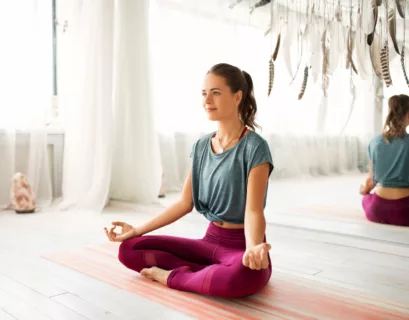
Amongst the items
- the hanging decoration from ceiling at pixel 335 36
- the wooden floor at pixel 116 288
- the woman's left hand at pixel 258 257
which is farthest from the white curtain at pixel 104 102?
the woman's left hand at pixel 258 257

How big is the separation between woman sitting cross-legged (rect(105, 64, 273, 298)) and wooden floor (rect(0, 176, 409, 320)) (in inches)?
6.0

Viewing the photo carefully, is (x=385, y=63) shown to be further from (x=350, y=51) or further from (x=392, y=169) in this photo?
(x=392, y=169)

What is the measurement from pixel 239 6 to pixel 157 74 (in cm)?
78

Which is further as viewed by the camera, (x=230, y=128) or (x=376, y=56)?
(x=376, y=56)

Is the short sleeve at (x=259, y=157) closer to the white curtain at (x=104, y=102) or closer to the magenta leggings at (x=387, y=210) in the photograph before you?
the magenta leggings at (x=387, y=210)

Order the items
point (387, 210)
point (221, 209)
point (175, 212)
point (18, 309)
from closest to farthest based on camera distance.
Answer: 1. point (18, 309)
2. point (221, 209)
3. point (175, 212)
4. point (387, 210)

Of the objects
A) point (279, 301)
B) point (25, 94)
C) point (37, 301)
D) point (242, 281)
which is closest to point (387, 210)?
point (279, 301)

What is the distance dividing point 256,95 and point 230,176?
78.2 inches

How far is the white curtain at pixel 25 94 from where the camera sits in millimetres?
2773

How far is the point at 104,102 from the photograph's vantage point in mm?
2910

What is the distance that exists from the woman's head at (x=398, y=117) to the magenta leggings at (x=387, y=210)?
0.34 metres

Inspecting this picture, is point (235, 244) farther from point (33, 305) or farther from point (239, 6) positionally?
point (239, 6)

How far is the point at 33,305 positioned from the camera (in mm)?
1252

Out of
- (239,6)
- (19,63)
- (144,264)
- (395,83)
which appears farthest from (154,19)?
(144,264)
